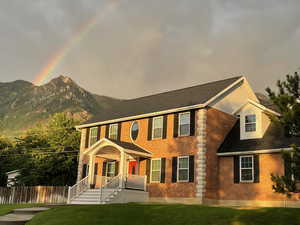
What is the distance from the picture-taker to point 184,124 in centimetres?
2589

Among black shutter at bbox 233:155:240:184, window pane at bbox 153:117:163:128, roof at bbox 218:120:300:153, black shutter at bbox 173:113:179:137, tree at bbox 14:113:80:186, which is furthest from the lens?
tree at bbox 14:113:80:186

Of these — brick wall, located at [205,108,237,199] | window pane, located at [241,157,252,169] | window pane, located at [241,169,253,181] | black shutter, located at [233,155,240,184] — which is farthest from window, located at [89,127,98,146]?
window pane, located at [241,169,253,181]

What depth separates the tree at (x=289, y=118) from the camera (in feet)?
43.5

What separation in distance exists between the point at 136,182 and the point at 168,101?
691cm

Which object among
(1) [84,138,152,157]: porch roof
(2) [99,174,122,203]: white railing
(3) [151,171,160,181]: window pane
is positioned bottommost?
(2) [99,174,122,203]: white railing

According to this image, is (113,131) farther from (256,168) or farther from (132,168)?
(256,168)

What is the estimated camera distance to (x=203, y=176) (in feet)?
78.1

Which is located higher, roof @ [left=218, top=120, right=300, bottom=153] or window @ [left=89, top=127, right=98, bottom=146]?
window @ [left=89, top=127, right=98, bottom=146]

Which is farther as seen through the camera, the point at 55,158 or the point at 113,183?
the point at 55,158

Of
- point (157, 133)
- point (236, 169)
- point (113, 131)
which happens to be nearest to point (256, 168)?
point (236, 169)

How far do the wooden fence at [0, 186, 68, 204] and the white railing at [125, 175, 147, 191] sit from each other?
30.3 ft

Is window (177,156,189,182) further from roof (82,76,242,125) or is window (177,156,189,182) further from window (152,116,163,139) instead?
roof (82,76,242,125)

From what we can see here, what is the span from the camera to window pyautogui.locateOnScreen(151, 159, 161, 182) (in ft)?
86.0

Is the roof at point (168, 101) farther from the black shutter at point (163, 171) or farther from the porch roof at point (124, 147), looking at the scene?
the black shutter at point (163, 171)
